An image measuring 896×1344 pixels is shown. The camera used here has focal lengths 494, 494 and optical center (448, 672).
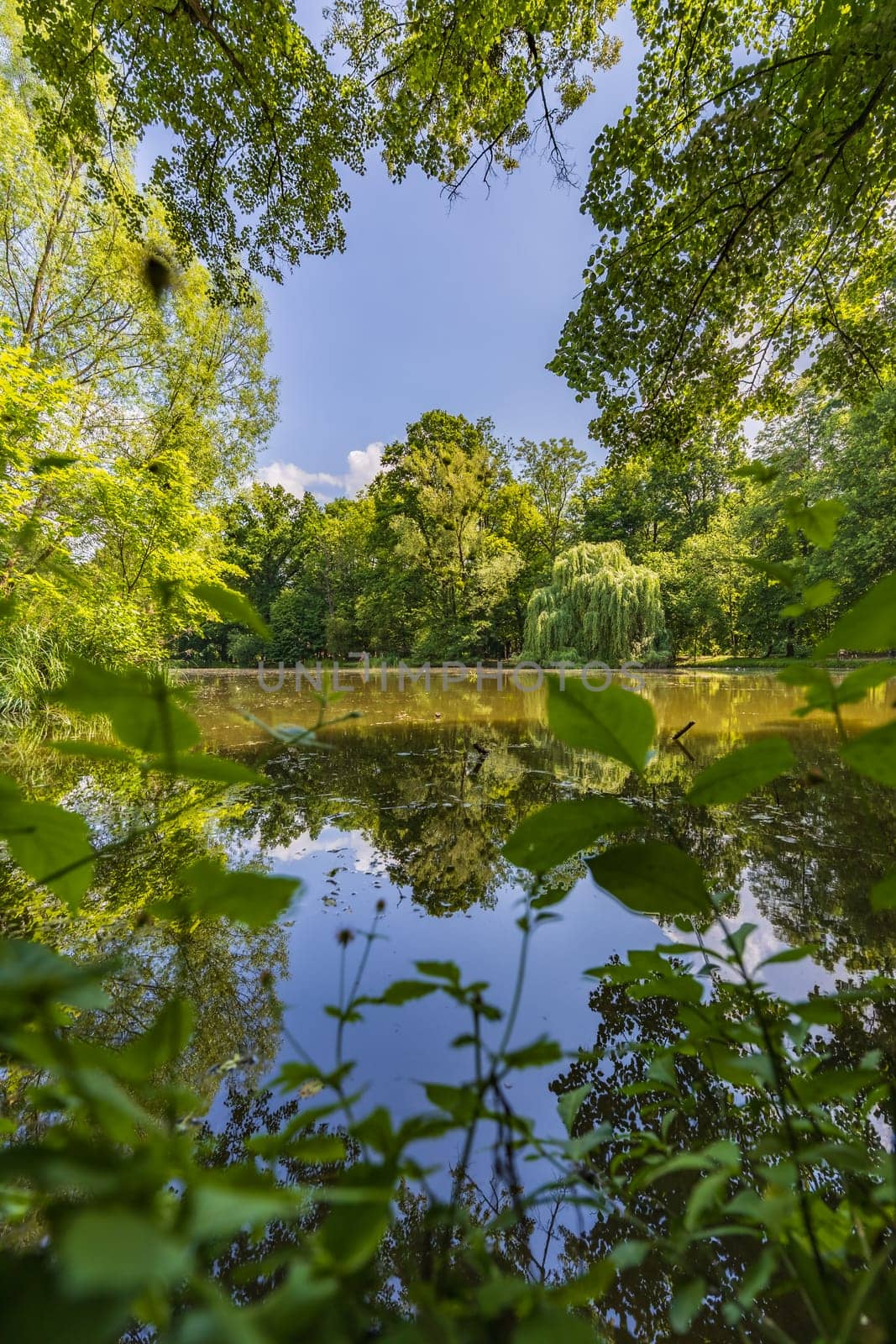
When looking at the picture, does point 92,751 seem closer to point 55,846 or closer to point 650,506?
point 55,846

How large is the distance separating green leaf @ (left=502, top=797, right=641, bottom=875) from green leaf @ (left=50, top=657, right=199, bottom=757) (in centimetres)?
31

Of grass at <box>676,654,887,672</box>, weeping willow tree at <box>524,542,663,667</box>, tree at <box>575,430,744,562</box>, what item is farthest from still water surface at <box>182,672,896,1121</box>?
tree at <box>575,430,744,562</box>

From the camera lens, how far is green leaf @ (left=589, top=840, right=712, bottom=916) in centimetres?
44

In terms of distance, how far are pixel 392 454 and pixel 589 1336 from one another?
Answer: 23.3 meters

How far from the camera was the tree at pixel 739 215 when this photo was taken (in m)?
2.58

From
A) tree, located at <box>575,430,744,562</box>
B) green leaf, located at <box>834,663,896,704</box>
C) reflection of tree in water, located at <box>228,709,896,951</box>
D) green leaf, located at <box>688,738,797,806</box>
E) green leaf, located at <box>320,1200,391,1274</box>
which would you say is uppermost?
tree, located at <box>575,430,744,562</box>

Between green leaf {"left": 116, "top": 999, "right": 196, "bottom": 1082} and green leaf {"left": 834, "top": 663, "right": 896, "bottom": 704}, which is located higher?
green leaf {"left": 834, "top": 663, "right": 896, "bottom": 704}

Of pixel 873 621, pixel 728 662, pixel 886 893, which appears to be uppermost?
pixel 728 662

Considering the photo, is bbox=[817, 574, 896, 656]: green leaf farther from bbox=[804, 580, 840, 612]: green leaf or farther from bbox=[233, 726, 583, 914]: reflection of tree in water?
bbox=[233, 726, 583, 914]: reflection of tree in water

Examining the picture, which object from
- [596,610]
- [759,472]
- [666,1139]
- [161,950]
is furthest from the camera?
[596,610]

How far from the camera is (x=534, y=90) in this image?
3602 mm

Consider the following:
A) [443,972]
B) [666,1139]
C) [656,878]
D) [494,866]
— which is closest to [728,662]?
[494,866]

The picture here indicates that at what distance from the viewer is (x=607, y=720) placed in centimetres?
45

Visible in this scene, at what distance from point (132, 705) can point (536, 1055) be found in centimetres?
44
